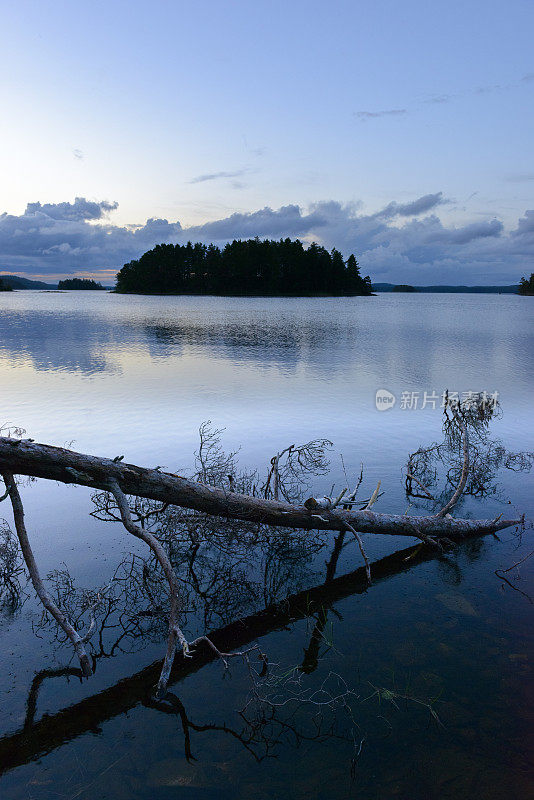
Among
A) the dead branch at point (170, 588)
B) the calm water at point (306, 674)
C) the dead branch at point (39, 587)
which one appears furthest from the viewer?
the dead branch at point (39, 587)

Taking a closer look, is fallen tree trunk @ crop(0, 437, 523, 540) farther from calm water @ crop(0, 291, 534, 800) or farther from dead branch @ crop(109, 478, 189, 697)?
calm water @ crop(0, 291, 534, 800)

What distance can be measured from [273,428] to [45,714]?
15.1 m

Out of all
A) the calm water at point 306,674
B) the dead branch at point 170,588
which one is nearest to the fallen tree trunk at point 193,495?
the dead branch at point 170,588

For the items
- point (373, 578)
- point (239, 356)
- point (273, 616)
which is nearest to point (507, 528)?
point (373, 578)

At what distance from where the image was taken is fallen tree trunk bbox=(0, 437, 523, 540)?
24.1ft

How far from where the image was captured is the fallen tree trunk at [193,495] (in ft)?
24.1

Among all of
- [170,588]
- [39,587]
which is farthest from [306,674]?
[39,587]

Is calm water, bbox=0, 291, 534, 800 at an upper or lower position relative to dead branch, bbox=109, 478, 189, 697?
lower

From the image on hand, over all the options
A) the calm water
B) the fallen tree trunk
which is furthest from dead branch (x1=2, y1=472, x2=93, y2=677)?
the calm water

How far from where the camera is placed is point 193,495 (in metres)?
8.52

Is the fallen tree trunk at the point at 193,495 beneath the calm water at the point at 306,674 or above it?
above

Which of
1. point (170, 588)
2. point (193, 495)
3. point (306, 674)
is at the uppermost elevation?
point (193, 495)

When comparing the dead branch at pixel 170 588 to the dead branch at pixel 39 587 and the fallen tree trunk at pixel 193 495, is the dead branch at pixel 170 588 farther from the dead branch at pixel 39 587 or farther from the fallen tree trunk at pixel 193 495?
the dead branch at pixel 39 587

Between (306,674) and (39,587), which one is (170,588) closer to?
(39,587)
